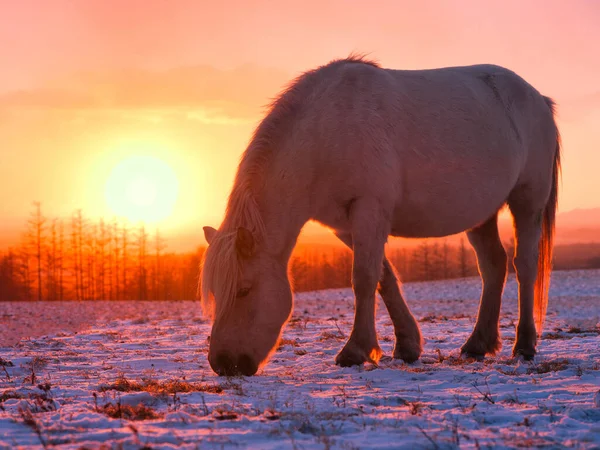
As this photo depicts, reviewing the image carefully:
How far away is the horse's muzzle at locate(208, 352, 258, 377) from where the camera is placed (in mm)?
5199

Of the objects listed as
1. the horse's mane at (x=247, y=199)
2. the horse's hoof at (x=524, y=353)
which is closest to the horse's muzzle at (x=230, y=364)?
the horse's mane at (x=247, y=199)

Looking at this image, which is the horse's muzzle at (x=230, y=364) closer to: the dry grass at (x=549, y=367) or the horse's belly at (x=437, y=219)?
the horse's belly at (x=437, y=219)

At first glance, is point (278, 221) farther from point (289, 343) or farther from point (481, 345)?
point (481, 345)

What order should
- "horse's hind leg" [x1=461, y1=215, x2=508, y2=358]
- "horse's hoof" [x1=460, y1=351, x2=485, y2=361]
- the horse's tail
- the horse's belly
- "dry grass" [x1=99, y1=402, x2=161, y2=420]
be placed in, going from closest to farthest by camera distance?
"dry grass" [x1=99, y1=402, x2=161, y2=420] → the horse's belly → "horse's hoof" [x1=460, y1=351, x2=485, y2=361] → "horse's hind leg" [x1=461, y1=215, x2=508, y2=358] → the horse's tail

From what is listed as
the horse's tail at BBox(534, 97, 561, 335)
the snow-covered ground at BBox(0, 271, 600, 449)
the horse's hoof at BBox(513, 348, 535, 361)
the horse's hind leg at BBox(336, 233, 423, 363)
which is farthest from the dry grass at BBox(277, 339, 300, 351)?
the horse's tail at BBox(534, 97, 561, 335)

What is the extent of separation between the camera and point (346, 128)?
5.77 metres

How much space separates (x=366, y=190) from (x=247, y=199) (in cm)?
110

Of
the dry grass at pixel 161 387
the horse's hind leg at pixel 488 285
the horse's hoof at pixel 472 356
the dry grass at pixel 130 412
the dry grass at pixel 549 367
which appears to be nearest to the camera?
the dry grass at pixel 130 412

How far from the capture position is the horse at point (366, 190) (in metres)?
5.33

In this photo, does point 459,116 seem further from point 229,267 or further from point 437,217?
point 229,267

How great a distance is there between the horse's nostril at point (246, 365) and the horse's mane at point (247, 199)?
42cm

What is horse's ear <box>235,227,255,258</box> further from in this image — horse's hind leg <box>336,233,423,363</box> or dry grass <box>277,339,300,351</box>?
dry grass <box>277,339,300,351</box>

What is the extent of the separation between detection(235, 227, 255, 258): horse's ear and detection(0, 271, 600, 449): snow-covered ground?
1.06 metres

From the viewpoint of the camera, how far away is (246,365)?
17.2ft
